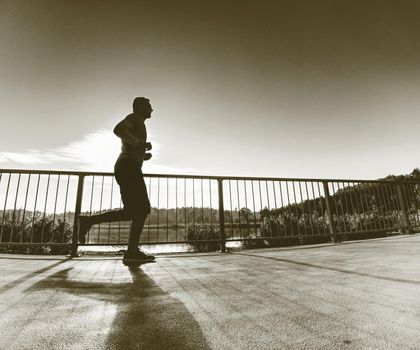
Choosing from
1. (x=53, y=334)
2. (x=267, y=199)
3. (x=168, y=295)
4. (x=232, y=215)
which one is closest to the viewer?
(x=53, y=334)

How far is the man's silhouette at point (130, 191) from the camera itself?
10.5ft

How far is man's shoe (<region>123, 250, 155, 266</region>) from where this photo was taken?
127 inches

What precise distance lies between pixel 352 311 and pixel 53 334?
147 cm

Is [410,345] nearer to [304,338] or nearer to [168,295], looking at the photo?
[304,338]

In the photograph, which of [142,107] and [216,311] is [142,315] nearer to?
[216,311]

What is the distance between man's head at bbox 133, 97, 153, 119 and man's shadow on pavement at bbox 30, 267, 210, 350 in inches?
93.5

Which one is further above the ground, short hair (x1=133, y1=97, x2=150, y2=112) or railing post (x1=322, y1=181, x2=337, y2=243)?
short hair (x1=133, y1=97, x2=150, y2=112)

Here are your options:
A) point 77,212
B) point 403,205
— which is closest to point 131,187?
point 77,212

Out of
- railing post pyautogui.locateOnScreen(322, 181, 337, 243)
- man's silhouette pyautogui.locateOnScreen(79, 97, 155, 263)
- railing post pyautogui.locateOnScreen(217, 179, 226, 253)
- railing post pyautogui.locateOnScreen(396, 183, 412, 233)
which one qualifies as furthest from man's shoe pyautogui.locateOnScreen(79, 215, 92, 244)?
railing post pyautogui.locateOnScreen(396, 183, 412, 233)

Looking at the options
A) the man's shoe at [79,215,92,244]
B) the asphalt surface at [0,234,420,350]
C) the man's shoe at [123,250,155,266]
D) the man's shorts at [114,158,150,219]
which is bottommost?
the asphalt surface at [0,234,420,350]

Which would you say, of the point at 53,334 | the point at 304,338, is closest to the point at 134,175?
the point at 53,334

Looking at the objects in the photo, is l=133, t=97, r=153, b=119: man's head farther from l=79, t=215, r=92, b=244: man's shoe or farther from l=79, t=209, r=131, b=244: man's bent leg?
l=79, t=215, r=92, b=244: man's shoe

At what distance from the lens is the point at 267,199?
575 centimetres

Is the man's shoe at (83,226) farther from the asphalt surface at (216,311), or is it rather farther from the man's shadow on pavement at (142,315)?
the man's shadow on pavement at (142,315)
